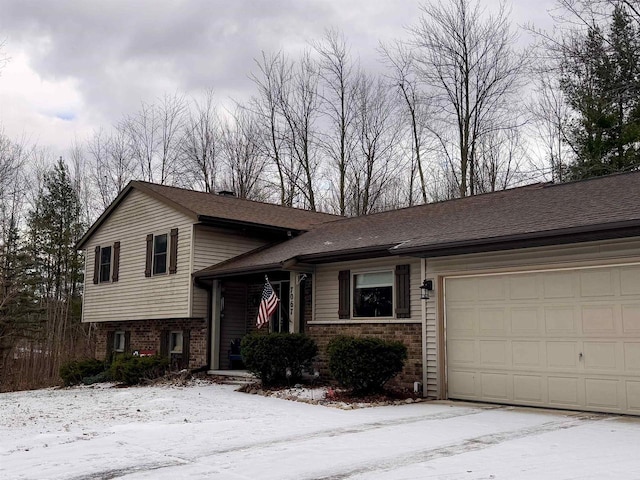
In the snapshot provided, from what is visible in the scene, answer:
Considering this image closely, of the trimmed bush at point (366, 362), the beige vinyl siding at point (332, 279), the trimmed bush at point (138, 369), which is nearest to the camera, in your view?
the trimmed bush at point (366, 362)

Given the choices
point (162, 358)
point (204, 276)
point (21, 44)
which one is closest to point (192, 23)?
point (21, 44)

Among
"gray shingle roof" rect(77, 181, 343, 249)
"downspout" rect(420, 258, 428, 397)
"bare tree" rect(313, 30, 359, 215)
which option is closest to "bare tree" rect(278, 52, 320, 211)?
"bare tree" rect(313, 30, 359, 215)

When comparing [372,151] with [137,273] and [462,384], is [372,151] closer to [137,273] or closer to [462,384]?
[137,273]

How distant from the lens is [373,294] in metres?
13.0

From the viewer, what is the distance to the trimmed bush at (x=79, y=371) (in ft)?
55.3

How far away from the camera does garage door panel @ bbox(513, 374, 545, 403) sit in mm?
9990

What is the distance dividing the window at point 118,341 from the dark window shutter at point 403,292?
1056 centimetres

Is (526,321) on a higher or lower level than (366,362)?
higher

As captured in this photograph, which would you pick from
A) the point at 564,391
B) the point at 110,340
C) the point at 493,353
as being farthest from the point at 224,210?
the point at 564,391

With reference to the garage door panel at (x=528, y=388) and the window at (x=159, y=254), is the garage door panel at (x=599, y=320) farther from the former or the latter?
the window at (x=159, y=254)

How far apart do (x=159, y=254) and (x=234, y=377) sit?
4.50 m

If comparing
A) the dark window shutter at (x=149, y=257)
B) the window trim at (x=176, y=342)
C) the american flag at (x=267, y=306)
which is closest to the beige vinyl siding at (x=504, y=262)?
the american flag at (x=267, y=306)

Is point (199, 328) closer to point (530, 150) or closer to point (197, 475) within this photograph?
point (197, 475)

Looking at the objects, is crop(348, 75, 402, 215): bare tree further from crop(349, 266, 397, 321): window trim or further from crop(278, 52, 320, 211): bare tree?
crop(349, 266, 397, 321): window trim
